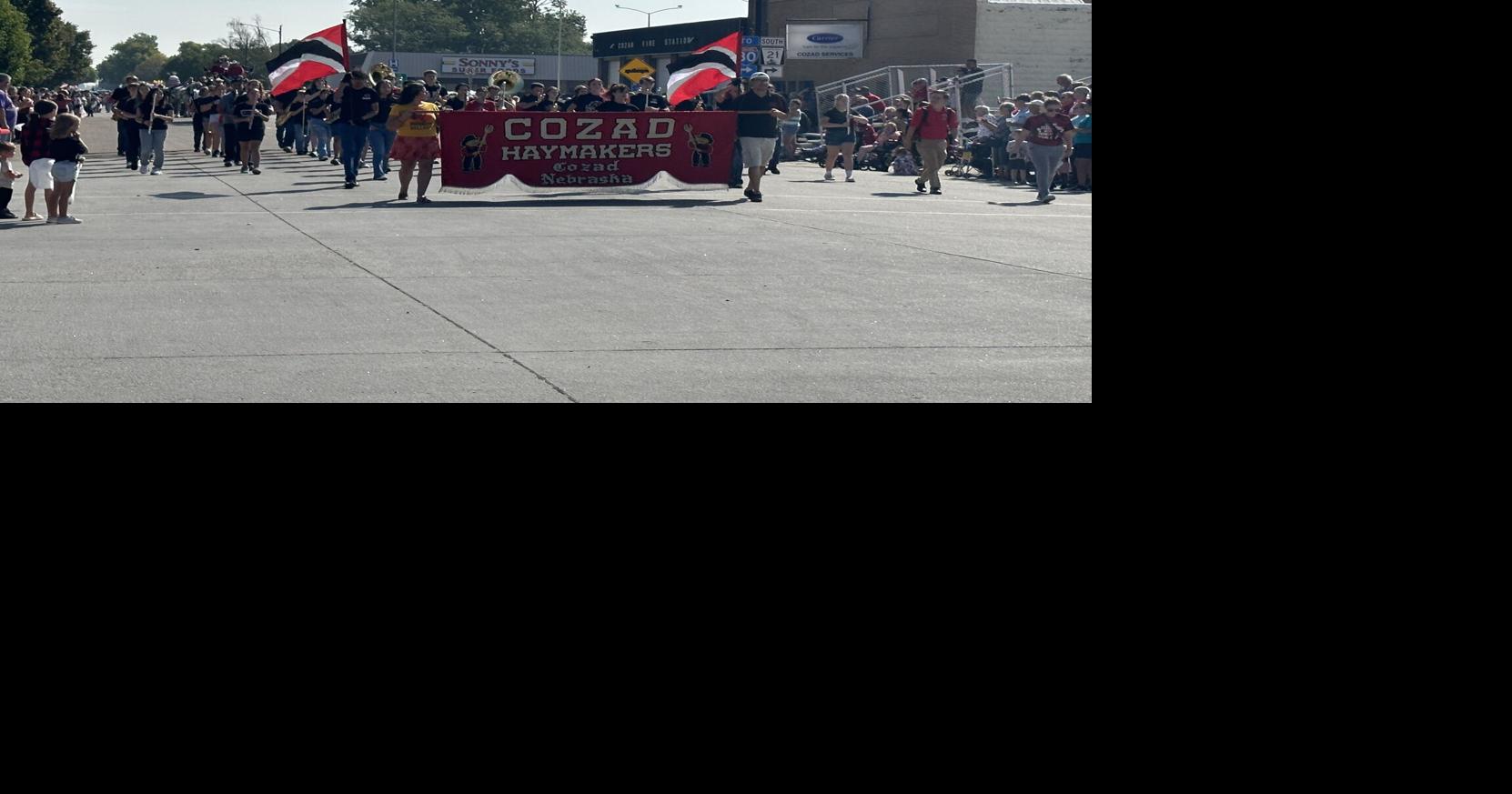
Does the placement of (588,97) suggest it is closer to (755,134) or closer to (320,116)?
(755,134)

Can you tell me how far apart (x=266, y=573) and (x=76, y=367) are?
4.32 meters

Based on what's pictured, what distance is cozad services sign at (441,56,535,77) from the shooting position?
119m

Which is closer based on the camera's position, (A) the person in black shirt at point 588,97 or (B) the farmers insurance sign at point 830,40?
(A) the person in black shirt at point 588,97

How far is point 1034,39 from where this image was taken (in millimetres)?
53875

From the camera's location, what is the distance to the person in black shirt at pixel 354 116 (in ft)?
76.6

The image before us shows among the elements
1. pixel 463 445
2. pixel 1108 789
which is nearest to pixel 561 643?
pixel 1108 789

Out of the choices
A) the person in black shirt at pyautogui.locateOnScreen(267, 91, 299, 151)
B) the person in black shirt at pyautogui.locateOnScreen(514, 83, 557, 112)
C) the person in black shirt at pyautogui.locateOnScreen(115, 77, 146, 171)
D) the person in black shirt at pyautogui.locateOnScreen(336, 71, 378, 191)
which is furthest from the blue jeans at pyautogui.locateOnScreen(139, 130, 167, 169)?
the person in black shirt at pyautogui.locateOnScreen(514, 83, 557, 112)

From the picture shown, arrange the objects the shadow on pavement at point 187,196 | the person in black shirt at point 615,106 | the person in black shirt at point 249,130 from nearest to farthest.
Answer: the shadow on pavement at point 187,196
the person in black shirt at point 615,106
the person in black shirt at point 249,130

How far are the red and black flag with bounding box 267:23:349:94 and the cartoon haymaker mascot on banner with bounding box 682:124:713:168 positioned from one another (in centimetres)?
593

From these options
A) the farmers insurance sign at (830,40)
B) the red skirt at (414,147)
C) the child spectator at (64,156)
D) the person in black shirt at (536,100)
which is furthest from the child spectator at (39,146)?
the farmers insurance sign at (830,40)

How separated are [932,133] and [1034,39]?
31.6 metres

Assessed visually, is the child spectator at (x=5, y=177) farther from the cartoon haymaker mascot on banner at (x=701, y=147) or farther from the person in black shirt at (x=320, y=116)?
the person in black shirt at (x=320, y=116)

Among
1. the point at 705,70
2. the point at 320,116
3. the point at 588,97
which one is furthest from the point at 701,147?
the point at 320,116

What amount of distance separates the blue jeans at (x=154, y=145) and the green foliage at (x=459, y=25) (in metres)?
137
